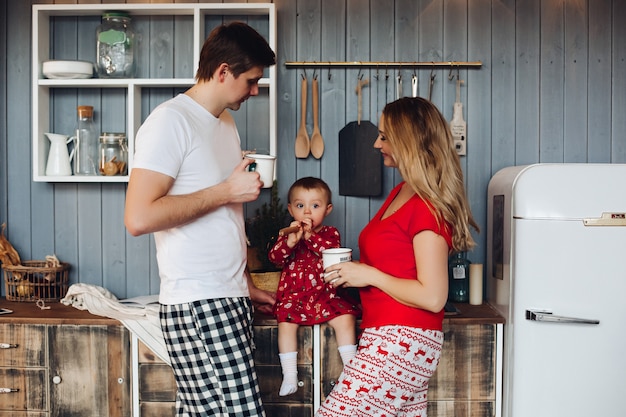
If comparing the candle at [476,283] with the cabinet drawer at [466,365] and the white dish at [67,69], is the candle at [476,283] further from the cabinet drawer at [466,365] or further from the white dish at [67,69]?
the white dish at [67,69]

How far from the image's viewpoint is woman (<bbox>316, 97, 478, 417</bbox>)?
72.0 inches

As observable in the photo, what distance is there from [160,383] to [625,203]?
1.87 m

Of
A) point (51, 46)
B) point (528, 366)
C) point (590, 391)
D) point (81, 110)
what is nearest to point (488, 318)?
point (528, 366)

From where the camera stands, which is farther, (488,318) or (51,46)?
(51,46)

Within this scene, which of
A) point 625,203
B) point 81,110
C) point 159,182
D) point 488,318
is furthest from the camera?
point 81,110

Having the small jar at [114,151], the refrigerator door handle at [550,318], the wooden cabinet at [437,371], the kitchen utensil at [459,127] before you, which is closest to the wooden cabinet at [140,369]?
the wooden cabinet at [437,371]

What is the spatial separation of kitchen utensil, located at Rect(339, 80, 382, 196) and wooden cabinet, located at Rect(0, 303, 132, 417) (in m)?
1.18

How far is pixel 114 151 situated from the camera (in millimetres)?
3002

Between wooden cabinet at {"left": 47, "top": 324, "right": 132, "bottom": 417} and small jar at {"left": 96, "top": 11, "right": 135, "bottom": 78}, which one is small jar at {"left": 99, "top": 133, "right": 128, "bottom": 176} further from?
wooden cabinet at {"left": 47, "top": 324, "right": 132, "bottom": 417}

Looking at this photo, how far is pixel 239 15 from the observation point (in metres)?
3.06

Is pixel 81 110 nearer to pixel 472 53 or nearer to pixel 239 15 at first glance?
pixel 239 15

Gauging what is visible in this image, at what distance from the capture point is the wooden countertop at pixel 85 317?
8.42ft

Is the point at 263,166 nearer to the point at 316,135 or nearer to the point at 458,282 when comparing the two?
the point at 316,135

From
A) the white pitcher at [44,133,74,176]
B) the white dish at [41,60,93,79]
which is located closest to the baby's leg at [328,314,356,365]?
the white pitcher at [44,133,74,176]
